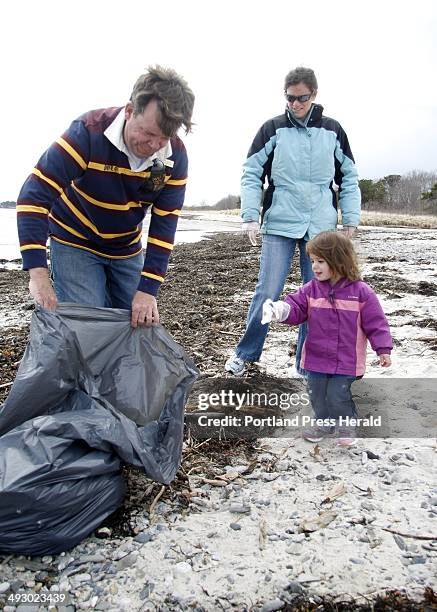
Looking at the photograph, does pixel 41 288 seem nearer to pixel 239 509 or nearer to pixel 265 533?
pixel 239 509

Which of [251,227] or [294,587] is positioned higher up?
[251,227]

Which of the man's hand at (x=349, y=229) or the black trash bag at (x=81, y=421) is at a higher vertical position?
the man's hand at (x=349, y=229)

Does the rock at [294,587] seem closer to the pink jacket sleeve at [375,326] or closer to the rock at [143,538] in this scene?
the rock at [143,538]

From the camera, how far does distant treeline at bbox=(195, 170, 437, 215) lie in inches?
2053

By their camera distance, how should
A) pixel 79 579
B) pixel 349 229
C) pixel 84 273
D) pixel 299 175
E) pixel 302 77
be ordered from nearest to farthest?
pixel 79 579 → pixel 84 273 → pixel 302 77 → pixel 299 175 → pixel 349 229

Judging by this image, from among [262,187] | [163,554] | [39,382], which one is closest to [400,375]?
[262,187]

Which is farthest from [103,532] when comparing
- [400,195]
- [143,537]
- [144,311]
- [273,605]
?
[400,195]

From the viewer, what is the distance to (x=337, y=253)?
2916 millimetres

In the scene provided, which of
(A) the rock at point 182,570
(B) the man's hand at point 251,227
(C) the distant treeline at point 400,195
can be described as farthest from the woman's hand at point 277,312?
(C) the distant treeline at point 400,195

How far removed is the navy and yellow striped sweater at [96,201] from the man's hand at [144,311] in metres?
0.07

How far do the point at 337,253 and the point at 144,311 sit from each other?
3.67 ft

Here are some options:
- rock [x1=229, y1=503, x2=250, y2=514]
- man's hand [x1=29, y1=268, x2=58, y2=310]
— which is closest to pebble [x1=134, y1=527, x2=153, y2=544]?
rock [x1=229, y1=503, x2=250, y2=514]

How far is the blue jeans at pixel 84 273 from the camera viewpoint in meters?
2.77

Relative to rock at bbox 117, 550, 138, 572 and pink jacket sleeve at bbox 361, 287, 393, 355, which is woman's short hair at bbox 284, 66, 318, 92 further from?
rock at bbox 117, 550, 138, 572
